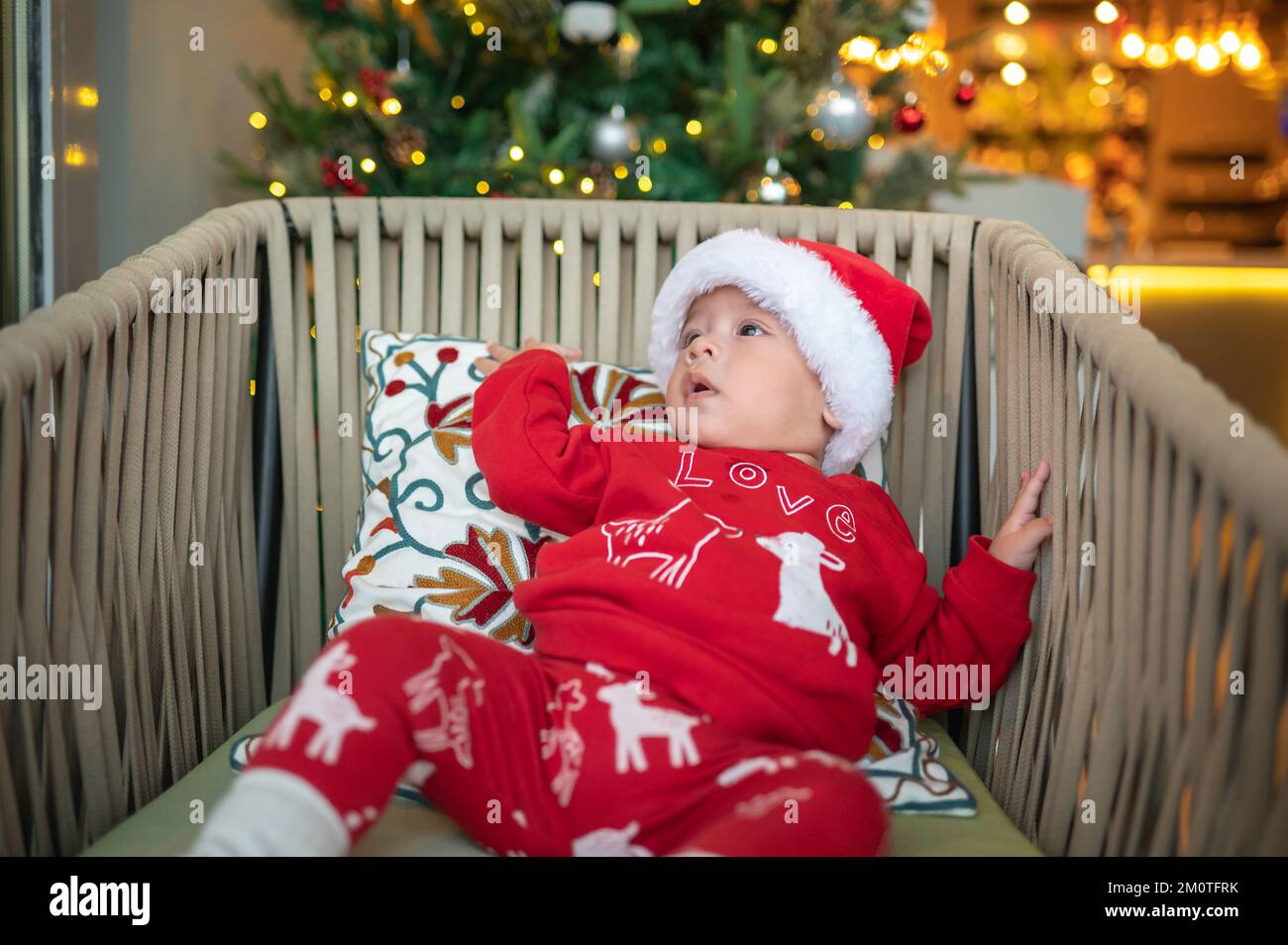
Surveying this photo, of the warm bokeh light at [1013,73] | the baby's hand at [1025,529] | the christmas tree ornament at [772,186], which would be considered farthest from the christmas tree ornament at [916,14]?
the warm bokeh light at [1013,73]

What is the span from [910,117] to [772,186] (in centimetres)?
30

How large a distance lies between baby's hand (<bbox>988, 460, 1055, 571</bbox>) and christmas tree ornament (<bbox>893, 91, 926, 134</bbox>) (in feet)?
3.08

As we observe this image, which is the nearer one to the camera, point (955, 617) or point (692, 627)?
point (692, 627)

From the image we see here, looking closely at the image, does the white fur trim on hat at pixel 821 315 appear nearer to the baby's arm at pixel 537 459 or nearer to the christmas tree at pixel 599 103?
the baby's arm at pixel 537 459

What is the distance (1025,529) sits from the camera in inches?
34.0

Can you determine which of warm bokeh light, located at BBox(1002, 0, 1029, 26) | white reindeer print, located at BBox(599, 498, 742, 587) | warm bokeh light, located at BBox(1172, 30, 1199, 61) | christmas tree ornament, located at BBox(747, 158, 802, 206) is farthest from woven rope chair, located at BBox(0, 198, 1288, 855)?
warm bokeh light, located at BBox(1172, 30, 1199, 61)

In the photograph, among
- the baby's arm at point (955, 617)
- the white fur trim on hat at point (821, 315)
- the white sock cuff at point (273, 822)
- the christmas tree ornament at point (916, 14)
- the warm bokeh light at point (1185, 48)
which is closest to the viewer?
the white sock cuff at point (273, 822)

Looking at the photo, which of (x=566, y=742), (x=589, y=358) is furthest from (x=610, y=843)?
(x=589, y=358)

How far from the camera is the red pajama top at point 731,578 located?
30.1 inches

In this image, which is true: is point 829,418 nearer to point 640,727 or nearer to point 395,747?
point 640,727

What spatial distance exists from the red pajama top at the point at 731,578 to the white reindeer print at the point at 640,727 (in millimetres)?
30
